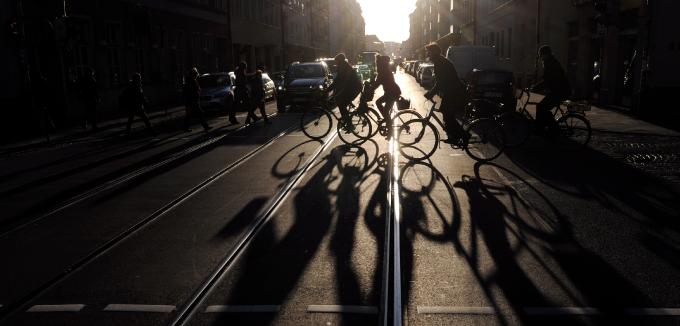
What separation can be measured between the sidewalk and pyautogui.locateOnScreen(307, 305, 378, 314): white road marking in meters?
12.6

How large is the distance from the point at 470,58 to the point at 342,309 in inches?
1035

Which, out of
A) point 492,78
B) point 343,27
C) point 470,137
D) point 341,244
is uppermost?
point 343,27

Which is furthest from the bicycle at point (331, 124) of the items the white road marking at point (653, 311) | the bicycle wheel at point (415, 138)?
the white road marking at point (653, 311)

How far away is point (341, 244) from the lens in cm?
644

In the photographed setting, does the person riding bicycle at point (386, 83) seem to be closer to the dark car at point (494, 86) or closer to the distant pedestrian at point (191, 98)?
the distant pedestrian at point (191, 98)

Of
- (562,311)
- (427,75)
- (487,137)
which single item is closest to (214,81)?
(487,137)

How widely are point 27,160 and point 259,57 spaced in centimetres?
4175

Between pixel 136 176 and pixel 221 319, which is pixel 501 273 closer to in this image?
pixel 221 319

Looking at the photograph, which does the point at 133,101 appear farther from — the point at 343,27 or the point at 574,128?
the point at 343,27

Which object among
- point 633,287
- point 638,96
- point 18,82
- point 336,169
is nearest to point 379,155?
point 336,169

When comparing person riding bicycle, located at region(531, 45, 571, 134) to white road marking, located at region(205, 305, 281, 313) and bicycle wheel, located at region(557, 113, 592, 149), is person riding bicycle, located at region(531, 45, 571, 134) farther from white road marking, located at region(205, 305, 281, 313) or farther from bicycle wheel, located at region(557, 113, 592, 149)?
white road marking, located at region(205, 305, 281, 313)

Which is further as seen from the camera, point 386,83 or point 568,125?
point 386,83

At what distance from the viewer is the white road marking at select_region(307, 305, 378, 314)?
4.63 meters

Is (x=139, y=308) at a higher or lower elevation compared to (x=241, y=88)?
lower
